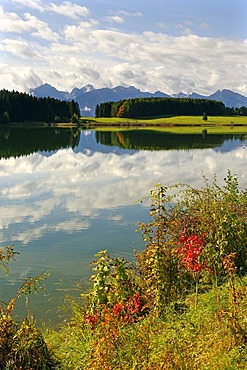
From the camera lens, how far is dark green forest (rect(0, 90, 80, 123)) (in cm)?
16525

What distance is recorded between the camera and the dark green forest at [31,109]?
165 meters

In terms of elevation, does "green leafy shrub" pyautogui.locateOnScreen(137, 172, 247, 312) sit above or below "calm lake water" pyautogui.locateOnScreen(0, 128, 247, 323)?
above

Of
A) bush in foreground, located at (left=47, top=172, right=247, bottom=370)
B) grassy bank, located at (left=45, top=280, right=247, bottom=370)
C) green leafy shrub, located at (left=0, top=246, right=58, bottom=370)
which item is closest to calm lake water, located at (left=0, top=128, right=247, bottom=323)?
bush in foreground, located at (left=47, top=172, right=247, bottom=370)

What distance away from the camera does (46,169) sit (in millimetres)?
47219

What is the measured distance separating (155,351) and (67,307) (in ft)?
17.9

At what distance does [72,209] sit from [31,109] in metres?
157

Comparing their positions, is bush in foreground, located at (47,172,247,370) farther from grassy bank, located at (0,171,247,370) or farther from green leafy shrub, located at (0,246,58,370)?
green leafy shrub, located at (0,246,58,370)

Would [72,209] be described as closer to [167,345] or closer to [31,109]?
[167,345]

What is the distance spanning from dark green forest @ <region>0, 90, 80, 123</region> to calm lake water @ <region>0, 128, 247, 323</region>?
116 m

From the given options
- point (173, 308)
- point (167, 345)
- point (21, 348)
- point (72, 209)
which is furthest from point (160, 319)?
point (72, 209)

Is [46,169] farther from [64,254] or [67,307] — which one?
[67,307]

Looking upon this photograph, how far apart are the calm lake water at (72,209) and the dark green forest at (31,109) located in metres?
116

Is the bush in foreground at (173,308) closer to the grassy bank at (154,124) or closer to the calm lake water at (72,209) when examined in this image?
the calm lake water at (72,209)

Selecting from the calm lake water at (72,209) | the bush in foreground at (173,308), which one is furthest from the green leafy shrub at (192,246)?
the calm lake water at (72,209)
